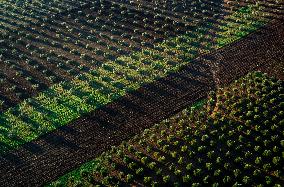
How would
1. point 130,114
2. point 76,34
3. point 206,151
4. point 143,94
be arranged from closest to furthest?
point 206,151 < point 130,114 < point 143,94 < point 76,34

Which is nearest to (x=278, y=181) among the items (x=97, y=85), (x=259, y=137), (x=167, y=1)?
(x=259, y=137)

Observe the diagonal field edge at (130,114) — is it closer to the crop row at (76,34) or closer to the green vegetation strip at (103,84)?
the green vegetation strip at (103,84)

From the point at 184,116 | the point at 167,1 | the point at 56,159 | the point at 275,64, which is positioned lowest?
the point at 56,159

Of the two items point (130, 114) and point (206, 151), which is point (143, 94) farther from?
point (206, 151)

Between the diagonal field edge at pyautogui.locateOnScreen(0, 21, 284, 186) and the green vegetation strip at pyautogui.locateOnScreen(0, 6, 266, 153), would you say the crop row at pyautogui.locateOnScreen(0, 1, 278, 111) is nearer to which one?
the green vegetation strip at pyautogui.locateOnScreen(0, 6, 266, 153)

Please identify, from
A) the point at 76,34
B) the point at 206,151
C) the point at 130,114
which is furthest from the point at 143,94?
the point at 76,34

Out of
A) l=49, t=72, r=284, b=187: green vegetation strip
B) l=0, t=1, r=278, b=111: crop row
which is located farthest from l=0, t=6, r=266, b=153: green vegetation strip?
l=49, t=72, r=284, b=187: green vegetation strip

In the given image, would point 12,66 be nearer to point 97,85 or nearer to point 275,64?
point 97,85
